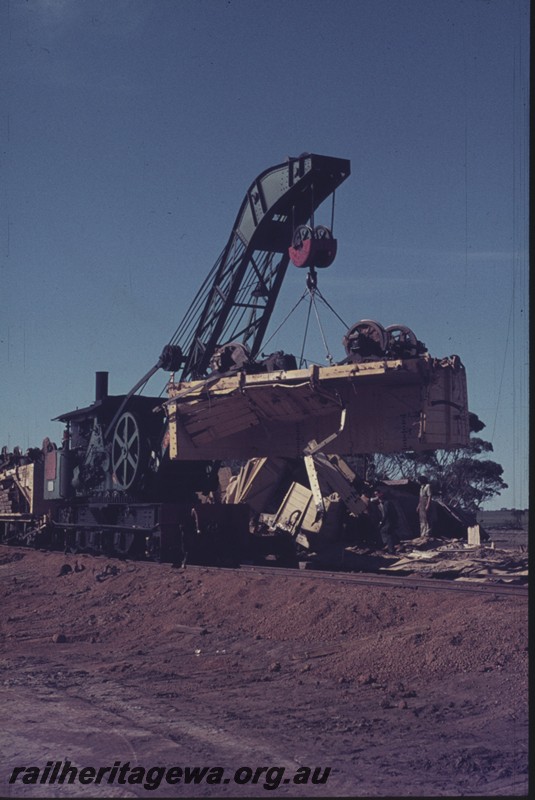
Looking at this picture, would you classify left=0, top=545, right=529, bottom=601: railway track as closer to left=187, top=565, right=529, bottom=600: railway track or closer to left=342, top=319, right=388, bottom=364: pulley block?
left=187, top=565, right=529, bottom=600: railway track

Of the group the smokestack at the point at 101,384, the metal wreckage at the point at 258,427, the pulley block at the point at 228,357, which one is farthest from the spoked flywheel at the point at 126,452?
the smokestack at the point at 101,384

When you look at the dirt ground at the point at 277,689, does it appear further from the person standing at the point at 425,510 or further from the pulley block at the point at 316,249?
the person standing at the point at 425,510

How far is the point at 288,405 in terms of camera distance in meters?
16.5

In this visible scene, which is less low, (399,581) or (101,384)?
(101,384)

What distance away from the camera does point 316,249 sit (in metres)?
15.8

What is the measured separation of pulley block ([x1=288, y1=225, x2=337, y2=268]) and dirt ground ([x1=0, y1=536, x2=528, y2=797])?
19.2ft

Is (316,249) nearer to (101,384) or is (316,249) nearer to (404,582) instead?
(404,582)

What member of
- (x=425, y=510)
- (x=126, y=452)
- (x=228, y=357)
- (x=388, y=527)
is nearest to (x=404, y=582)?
(x=388, y=527)

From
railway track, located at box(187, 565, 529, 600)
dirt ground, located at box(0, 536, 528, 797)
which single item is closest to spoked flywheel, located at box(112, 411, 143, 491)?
railway track, located at box(187, 565, 529, 600)

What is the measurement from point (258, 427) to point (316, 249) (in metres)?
4.35

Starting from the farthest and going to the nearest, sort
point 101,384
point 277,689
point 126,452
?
1. point 101,384
2. point 126,452
3. point 277,689

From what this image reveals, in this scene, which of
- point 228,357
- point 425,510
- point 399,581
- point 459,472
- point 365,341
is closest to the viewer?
point 399,581

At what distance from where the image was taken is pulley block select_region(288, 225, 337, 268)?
15750 millimetres

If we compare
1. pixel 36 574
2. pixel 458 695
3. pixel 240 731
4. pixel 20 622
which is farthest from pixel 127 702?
pixel 36 574
